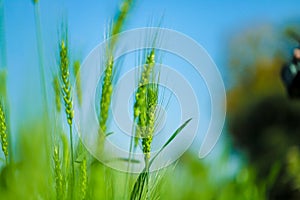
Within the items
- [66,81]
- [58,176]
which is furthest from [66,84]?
[58,176]

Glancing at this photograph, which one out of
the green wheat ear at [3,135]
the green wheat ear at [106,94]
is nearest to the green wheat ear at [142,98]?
the green wheat ear at [106,94]

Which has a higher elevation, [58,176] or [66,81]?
[66,81]

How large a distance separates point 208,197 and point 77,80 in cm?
77

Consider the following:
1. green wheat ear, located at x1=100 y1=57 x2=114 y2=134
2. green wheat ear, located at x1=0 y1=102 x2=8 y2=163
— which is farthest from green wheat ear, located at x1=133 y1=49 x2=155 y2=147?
green wheat ear, located at x1=0 y1=102 x2=8 y2=163

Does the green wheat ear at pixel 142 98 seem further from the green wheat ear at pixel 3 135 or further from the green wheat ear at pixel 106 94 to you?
the green wheat ear at pixel 3 135

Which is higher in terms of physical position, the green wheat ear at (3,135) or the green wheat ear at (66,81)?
the green wheat ear at (66,81)

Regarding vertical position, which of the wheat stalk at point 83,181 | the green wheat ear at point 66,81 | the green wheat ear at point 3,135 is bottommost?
the wheat stalk at point 83,181

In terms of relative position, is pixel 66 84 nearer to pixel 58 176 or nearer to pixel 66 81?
pixel 66 81

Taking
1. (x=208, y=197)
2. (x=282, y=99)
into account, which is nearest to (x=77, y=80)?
(x=208, y=197)

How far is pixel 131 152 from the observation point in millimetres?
726

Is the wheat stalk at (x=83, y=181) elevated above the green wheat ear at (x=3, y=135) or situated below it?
below

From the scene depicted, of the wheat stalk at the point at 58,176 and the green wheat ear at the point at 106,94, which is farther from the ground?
the green wheat ear at the point at 106,94

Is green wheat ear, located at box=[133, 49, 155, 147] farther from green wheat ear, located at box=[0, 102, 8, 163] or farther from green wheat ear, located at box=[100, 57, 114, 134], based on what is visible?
green wheat ear, located at box=[0, 102, 8, 163]

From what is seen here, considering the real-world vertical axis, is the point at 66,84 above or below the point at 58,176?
above
